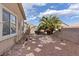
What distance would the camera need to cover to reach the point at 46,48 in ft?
12.0

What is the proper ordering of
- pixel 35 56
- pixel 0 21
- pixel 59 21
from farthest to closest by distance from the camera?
pixel 59 21 → pixel 35 56 → pixel 0 21

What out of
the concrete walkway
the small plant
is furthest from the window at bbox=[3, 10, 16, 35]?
the small plant

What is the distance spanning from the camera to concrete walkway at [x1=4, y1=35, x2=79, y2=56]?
3.53 m

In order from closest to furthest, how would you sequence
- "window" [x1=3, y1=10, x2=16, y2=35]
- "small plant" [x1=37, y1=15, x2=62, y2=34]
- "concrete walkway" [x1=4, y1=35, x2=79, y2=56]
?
"window" [x1=3, y1=10, x2=16, y2=35] → "concrete walkway" [x1=4, y1=35, x2=79, y2=56] → "small plant" [x1=37, y1=15, x2=62, y2=34]

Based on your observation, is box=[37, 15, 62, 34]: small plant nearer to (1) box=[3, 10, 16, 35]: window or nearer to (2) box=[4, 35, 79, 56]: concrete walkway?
(2) box=[4, 35, 79, 56]: concrete walkway

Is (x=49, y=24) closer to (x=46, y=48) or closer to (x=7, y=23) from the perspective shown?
(x=46, y=48)

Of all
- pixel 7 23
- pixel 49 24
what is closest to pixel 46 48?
pixel 49 24

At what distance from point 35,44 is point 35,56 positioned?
48 cm

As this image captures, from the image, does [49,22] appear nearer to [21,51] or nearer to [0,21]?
[21,51]

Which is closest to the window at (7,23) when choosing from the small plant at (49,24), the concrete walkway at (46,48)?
the concrete walkway at (46,48)

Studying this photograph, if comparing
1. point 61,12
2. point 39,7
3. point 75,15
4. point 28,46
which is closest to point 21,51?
point 28,46

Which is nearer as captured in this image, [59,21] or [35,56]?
[35,56]

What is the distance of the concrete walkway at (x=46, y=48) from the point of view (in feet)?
11.6

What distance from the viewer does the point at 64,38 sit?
388 cm
